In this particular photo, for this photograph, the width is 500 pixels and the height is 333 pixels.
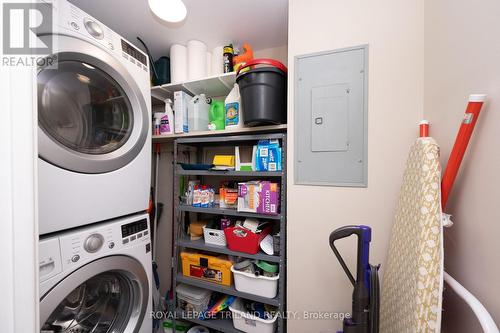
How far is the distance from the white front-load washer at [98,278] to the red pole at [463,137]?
1.24 meters

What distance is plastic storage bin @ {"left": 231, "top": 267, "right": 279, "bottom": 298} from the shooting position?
3.49 ft

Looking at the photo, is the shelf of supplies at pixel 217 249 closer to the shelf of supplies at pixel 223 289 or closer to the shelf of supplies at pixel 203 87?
the shelf of supplies at pixel 223 289

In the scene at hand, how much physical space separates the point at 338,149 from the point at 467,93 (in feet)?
1.47

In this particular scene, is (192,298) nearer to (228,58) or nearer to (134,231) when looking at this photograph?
(134,231)

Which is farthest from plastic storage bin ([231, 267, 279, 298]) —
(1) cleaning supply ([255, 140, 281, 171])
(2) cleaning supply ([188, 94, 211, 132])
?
(2) cleaning supply ([188, 94, 211, 132])

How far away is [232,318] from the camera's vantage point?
1233 mm

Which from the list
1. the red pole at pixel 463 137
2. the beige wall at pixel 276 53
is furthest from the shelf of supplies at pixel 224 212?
the beige wall at pixel 276 53

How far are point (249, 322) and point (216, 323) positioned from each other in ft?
0.82

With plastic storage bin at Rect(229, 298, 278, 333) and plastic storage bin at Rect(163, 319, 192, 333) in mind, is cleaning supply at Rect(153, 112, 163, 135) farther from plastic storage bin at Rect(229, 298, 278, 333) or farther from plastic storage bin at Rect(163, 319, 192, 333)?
plastic storage bin at Rect(163, 319, 192, 333)

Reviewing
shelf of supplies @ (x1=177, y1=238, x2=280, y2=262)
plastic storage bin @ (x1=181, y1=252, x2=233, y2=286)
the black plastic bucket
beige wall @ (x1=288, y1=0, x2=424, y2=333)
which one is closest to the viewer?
beige wall @ (x1=288, y1=0, x2=424, y2=333)

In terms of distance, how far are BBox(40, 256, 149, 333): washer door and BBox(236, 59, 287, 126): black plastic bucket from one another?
36.8 inches

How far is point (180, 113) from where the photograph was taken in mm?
1288

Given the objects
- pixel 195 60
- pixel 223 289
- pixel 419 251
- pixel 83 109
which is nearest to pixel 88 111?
pixel 83 109

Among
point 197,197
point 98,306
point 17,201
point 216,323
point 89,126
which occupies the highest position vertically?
point 89,126
